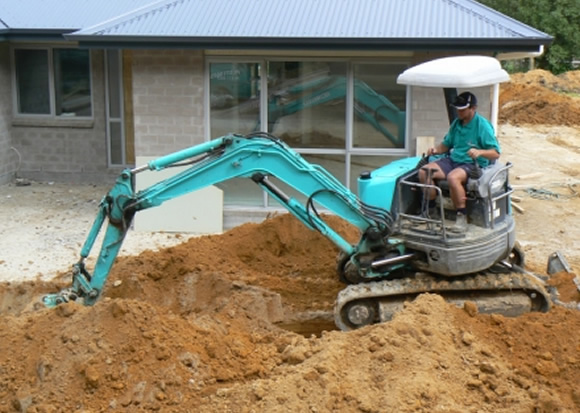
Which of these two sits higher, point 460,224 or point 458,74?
point 458,74

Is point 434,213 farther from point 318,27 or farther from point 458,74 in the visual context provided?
point 318,27

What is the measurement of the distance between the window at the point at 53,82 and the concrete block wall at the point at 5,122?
182 mm

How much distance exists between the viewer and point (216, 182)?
26.9 ft

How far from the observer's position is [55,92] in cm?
1658

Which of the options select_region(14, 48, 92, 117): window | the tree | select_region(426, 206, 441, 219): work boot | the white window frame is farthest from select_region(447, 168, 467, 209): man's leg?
the tree

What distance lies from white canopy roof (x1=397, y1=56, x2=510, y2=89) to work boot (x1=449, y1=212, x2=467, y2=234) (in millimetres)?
1352

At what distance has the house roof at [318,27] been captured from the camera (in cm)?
1191

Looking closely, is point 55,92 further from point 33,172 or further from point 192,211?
point 192,211

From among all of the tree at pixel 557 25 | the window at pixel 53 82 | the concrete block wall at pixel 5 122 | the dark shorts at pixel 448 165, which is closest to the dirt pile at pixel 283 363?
the dark shorts at pixel 448 165

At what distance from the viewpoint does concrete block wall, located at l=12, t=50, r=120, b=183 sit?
A: 16500mm

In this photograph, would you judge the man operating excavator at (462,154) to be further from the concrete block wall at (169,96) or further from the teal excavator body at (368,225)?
the concrete block wall at (169,96)

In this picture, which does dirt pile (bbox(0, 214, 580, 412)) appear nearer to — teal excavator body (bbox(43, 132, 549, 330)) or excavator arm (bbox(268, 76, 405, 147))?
teal excavator body (bbox(43, 132, 549, 330))

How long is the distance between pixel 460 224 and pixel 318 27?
17.2ft

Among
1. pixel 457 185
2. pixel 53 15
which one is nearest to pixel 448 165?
pixel 457 185
